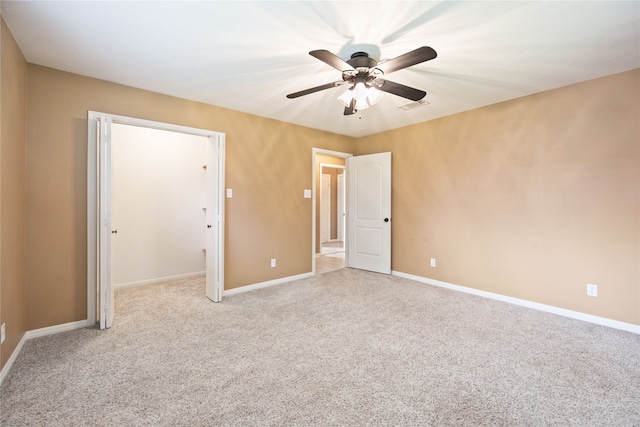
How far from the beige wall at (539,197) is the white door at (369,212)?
0.42m

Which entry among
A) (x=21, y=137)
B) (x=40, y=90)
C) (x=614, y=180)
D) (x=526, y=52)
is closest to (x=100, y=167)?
(x=21, y=137)

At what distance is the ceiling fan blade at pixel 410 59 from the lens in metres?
1.67

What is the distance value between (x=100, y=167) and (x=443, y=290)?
14.0 ft

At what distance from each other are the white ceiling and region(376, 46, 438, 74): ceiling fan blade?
0.27 metres

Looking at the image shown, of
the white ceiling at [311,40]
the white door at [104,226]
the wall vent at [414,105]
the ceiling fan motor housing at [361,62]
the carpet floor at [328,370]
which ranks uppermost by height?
the wall vent at [414,105]

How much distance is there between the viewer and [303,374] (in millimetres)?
1923

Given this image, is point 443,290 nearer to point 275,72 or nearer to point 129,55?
point 275,72

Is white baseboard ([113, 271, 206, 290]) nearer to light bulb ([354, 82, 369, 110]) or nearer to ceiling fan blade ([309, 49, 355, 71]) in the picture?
light bulb ([354, 82, 369, 110])

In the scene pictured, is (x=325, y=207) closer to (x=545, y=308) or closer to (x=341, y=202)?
(x=341, y=202)

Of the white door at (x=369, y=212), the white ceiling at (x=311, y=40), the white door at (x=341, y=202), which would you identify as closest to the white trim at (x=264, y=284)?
the white door at (x=369, y=212)

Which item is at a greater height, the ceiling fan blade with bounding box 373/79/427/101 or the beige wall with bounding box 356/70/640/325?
the ceiling fan blade with bounding box 373/79/427/101

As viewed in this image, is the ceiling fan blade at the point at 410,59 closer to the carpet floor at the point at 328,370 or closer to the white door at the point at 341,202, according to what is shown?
the carpet floor at the point at 328,370

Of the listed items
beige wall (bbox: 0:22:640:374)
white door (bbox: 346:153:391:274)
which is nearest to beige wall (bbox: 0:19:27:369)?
beige wall (bbox: 0:22:640:374)

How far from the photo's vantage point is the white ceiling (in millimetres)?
1764
